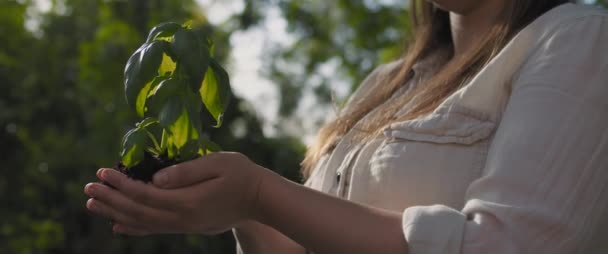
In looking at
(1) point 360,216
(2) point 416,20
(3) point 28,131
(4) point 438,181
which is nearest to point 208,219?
(1) point 360,216

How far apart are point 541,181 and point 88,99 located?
1214 cm

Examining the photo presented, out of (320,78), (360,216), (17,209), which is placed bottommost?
(320,78)

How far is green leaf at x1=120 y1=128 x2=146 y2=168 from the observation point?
66.9 inches

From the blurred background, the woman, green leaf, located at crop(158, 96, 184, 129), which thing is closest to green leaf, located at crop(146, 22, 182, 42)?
green leaf, located at crop(158, 96, 184, 129)

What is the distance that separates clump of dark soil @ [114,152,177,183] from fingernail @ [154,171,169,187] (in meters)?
0.06

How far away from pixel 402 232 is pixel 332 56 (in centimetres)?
1693

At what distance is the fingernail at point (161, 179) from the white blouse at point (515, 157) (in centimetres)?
43

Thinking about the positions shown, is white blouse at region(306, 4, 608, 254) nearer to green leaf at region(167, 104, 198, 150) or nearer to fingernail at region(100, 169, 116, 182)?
green leaf at region(167, 104, 198, 150)

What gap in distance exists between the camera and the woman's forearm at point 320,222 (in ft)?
5.52

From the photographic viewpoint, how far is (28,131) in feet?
40.5

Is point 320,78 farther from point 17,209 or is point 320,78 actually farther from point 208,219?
point 208,219

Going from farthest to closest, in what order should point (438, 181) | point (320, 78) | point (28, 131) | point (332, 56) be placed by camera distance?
1. point (320, 78)
2. point (332, 56)
3. point (28, 131)
4. point (438, 181)

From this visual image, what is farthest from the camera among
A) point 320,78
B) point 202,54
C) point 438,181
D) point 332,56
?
point 320,78

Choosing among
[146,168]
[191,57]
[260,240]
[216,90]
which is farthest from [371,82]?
[146,168]
